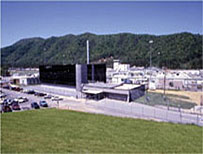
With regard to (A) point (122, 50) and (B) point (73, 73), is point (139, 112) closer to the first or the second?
(B) point (73, 73)

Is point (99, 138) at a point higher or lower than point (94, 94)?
higher

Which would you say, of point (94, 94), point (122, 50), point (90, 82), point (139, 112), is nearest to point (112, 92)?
point (94, 94)

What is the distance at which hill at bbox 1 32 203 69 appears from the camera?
7946 centimetres

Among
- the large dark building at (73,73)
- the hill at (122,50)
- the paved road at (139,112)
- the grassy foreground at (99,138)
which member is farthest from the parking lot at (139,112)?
the hill at (122,50)

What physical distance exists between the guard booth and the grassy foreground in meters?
13.2

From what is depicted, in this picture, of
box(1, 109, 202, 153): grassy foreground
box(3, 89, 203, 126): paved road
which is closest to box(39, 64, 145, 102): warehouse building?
box(3, 89, 203, 126): paved road

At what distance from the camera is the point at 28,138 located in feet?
28.8

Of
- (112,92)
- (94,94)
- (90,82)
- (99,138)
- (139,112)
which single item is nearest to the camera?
(99,138)

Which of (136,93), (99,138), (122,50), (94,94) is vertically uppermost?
(122,50)

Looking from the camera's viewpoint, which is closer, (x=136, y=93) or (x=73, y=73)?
(x=136, y=93)

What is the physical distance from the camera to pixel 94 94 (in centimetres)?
2733

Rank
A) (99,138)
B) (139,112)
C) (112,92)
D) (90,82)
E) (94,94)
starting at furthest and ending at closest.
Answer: (90,82), (94,94), (112,92), (139,112), (99,138)

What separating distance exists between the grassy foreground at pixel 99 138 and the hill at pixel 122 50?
212 feet

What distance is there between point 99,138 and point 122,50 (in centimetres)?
9658
